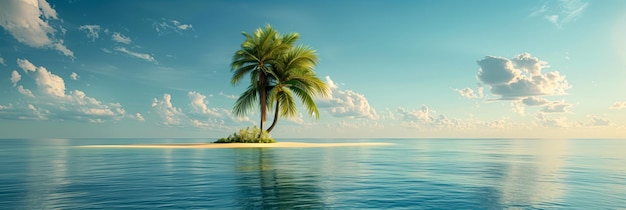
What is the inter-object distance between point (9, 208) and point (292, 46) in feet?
109

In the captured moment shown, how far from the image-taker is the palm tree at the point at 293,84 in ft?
124

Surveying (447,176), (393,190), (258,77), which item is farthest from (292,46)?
(393,190)

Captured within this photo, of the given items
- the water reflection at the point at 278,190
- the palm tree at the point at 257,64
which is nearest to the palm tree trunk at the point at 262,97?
the palm tree at the point at 257,64

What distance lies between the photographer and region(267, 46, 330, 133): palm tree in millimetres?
37938

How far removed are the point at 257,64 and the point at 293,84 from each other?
3.75 m

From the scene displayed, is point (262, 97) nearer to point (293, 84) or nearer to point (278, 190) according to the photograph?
point (293, 84)

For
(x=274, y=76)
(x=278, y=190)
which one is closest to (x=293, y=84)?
(x=274, y=76)

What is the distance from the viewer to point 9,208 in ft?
23.5

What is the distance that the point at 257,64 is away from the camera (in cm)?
3844

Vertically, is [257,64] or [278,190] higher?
[257,64]

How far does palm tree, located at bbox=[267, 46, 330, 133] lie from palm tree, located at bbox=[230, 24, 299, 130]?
650mm

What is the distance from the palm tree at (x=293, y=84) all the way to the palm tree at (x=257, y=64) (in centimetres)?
65

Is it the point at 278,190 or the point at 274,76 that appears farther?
the point at 274,76

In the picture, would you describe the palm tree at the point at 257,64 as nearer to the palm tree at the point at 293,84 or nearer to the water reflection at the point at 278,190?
the palm tree at the point at 293,84
